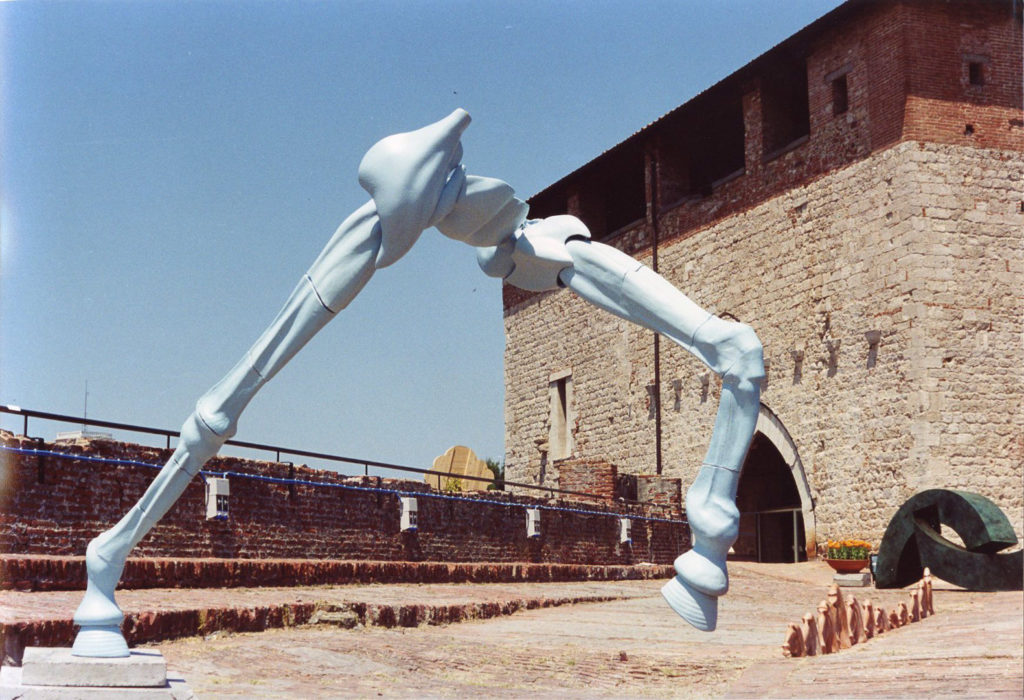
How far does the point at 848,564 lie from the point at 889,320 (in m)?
4.05

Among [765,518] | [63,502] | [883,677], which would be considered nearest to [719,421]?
[883,677]

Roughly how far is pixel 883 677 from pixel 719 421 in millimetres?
1989

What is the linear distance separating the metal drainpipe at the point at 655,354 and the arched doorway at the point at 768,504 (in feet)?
6.01

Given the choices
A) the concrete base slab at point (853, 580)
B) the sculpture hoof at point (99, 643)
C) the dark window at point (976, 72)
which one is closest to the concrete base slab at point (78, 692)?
the sculpture hoof at point (99, 643)

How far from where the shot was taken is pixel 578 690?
5.01 meters

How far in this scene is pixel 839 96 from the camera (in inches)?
781

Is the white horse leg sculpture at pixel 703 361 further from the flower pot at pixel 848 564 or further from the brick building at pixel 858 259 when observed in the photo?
the brick building at pixel 858 259

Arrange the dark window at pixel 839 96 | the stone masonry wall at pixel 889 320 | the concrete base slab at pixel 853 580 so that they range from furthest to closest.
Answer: the dark window at pixel 839 96
the stone masonry wall at pixel 889 320
the concrete base slab at pixel 853 580

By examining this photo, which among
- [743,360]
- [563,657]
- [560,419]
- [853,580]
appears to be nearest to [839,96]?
[853,580]

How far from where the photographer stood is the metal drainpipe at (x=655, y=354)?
941 inches

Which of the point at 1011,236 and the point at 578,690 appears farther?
the point at 1011,236

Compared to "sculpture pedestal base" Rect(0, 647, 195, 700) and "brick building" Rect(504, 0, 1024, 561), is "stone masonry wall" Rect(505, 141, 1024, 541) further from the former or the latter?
"sculpture pedestal base" Rect(0, 647, 195, 700)

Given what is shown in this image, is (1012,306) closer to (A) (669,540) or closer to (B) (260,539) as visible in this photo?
(A) (669,540)

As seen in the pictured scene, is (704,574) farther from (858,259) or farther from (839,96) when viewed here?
(839,96)
